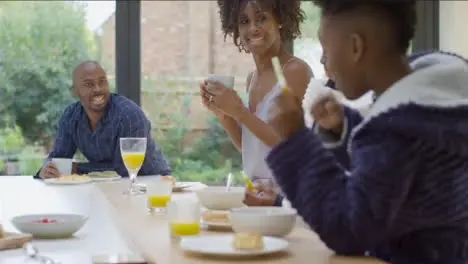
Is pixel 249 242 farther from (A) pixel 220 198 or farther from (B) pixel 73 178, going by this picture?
(B) pixel 73 178

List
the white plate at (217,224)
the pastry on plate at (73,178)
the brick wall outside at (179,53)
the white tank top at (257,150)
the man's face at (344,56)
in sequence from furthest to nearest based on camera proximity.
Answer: the brick wall outside at (179,53), the pastry on plate at (73,178), the white tank top at (257,150), the white plate at (217,224), the man's face at (344,56)

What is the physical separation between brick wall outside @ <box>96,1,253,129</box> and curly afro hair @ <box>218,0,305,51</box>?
209 centimetres

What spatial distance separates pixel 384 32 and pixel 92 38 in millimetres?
3766

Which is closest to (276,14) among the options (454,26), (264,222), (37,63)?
(264,222)

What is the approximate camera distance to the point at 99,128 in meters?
3.91

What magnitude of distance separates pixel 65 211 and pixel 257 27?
3.05 feet

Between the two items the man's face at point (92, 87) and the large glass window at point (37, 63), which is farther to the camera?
the large glass window at point (37, 63)

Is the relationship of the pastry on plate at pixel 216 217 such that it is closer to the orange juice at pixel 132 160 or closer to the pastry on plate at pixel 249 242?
the pastry on plate at pixel 249 242

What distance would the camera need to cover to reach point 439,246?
56.1 inches

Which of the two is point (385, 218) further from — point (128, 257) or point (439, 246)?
point (128, 257)

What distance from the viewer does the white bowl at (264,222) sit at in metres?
1.64

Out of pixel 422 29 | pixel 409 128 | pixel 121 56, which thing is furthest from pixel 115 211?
pixel 422 29

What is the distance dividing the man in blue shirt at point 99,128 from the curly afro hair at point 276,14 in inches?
42.0

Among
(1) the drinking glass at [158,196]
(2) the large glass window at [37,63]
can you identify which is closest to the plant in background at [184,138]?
(2) the large glass window at [37,63]
